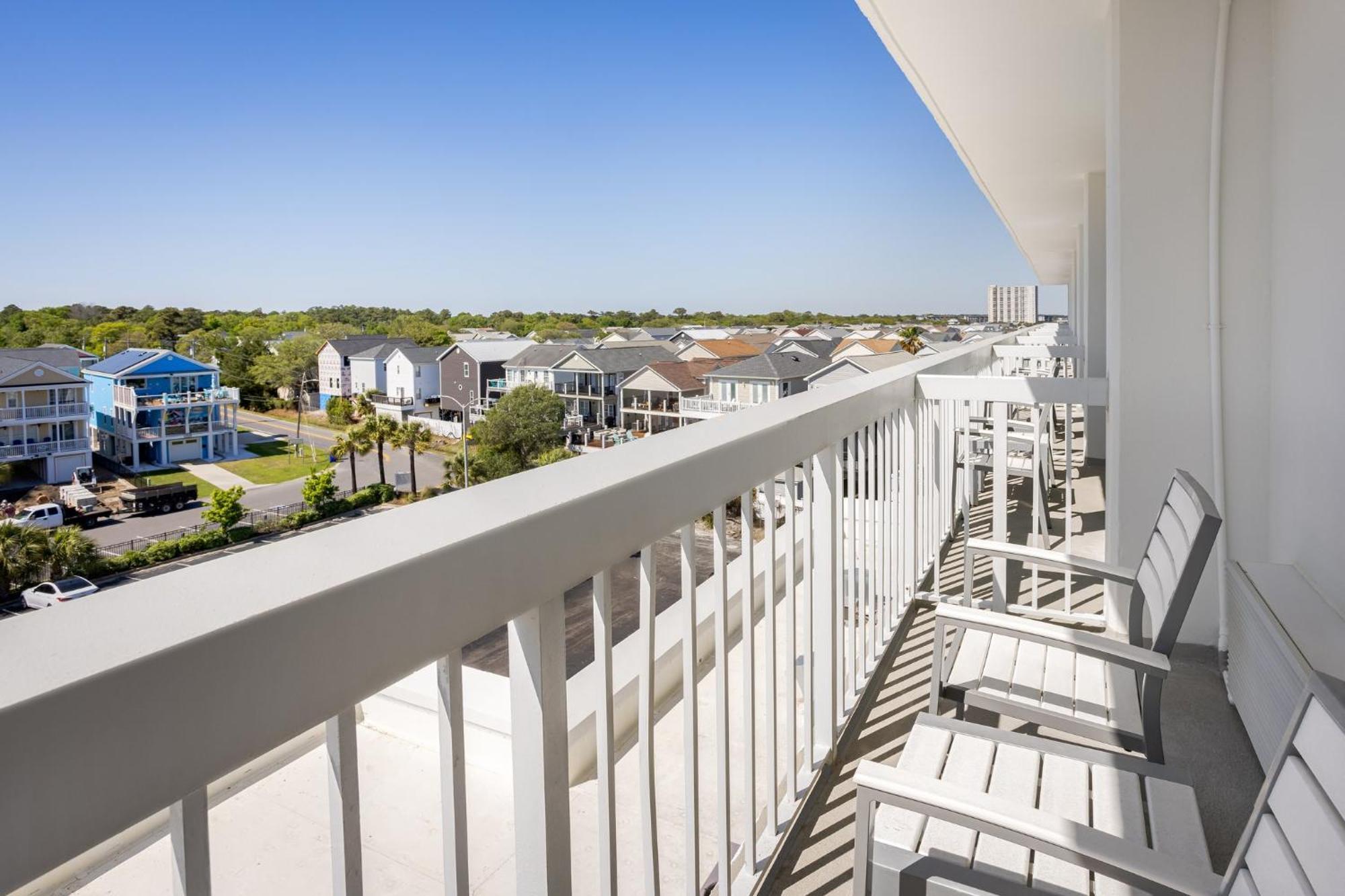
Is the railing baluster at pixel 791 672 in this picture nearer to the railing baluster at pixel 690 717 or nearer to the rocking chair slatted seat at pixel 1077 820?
the rocking chair slatted seat at pixel 1077 820

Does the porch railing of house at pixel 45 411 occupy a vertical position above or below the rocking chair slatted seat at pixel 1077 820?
above

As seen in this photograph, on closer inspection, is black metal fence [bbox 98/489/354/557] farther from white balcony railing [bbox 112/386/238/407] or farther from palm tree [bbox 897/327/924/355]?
palm tree [bbox 897/327/924/355]

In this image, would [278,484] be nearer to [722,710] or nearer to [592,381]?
[722,710]

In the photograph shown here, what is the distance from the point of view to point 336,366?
4.16 meters

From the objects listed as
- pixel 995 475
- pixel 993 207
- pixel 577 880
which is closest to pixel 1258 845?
pixel 577 880

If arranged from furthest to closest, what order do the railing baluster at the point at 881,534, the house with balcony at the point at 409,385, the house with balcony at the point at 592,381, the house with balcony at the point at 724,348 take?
1. the house with balcony at the point at 724,348
2. the house with balcony at the point at 592,381
3. the house with balcony at the point at 409,385
4. the railing baluster at the point at 881,534

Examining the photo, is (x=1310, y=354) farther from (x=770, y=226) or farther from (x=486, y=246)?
(x=770, y=226)

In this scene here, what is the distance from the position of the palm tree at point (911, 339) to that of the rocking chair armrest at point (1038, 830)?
7.73 metres

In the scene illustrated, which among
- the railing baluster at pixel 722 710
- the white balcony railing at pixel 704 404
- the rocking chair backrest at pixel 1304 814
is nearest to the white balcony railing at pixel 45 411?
the railing baluster at pixel 722 710

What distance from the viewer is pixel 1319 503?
1.78 meters

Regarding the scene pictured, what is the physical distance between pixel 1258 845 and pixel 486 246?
14.4 meters

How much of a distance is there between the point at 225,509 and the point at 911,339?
12666 mm

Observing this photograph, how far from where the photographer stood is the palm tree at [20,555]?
3.96 ft

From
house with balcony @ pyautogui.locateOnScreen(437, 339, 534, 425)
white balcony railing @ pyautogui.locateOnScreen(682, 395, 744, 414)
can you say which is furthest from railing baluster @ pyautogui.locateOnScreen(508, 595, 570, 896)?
white balcony railing @ pyautogui.locateOnScreen(682, 395, 744, 414)
